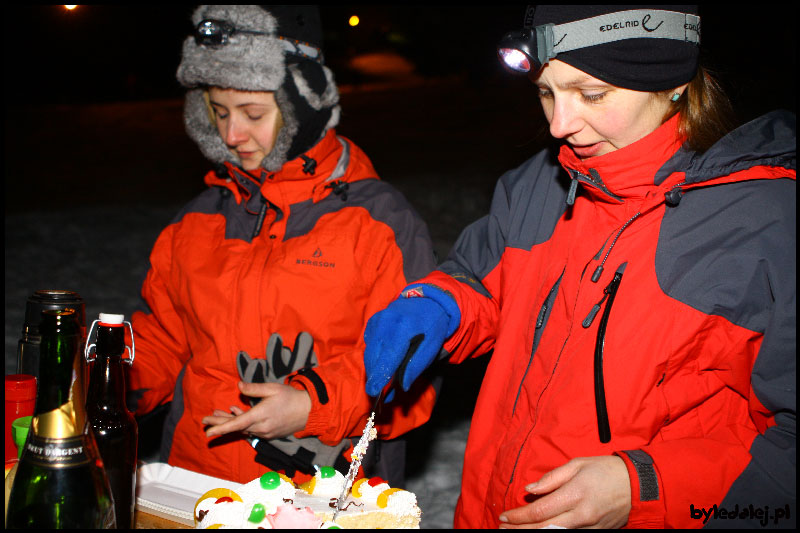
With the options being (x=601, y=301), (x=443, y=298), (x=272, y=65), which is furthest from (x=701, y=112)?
(x=272, y=65)

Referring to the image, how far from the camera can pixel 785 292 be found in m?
1.26

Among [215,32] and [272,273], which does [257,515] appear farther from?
[215,32]

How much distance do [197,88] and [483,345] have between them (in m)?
1.35

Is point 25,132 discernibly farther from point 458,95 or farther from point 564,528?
point 564,528

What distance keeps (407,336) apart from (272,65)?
104 cm

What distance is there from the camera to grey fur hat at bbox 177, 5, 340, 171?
208 cm

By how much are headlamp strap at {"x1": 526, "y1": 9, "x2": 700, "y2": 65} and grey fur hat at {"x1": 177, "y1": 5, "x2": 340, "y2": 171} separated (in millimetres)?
965

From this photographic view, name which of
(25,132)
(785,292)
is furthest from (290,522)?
(25,132)

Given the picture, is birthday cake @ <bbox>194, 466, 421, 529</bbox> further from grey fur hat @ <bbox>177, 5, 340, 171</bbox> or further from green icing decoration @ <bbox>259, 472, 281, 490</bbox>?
grey fur hat @ <bbox>177, 5, 340, 171</bbox>

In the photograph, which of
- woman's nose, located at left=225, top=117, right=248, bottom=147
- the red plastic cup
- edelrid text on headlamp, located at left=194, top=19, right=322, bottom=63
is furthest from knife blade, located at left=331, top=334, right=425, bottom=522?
edelrid text on headlamp, located at left=194, top=19, right=322, bottom=63

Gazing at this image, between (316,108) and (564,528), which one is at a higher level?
(316,108)

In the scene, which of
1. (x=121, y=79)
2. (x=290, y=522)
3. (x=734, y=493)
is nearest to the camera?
(x=290, y=522)

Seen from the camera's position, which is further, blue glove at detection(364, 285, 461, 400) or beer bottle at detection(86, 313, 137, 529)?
blue glove at detection(364, 285, 461, 400)

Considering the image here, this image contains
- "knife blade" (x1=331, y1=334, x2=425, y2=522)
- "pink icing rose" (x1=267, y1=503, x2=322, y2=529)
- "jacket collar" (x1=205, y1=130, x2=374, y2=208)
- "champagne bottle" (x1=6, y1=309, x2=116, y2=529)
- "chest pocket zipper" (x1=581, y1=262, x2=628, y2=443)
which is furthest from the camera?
"jacket collar" (x1=205, y1=130, x2=374, y2=208)
